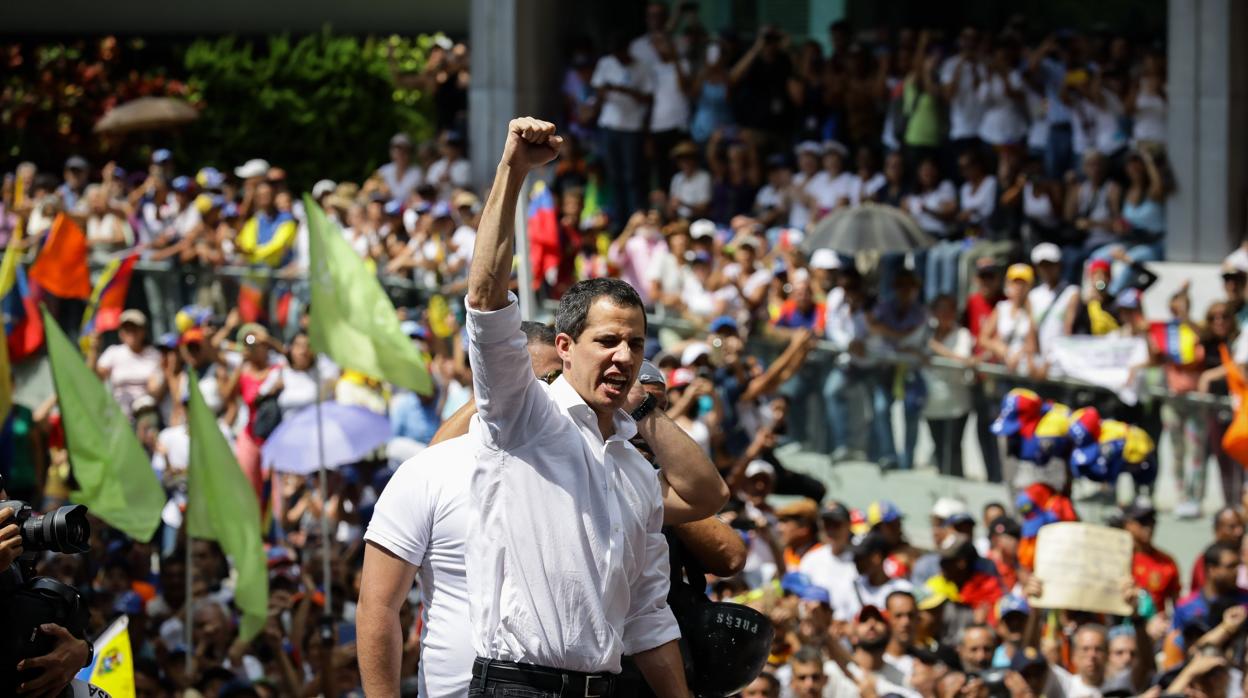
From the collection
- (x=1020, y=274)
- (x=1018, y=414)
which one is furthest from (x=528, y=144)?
(x=1020, y=274)

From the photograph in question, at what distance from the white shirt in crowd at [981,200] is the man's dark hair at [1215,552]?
6.37m

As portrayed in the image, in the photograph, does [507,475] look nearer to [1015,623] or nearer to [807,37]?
[1015,623]

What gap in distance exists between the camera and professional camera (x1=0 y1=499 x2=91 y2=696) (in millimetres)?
4469

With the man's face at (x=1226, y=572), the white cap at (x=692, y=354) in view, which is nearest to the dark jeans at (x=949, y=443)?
the white cap at (x=692, y=354)

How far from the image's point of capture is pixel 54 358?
10312 millimetres

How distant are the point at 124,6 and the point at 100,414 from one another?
18995 mm

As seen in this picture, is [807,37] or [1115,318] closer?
[1115,318]

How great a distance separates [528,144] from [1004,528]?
736cm

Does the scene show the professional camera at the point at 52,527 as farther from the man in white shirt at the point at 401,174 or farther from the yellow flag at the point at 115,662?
the man in white shirt at the point at 401,174

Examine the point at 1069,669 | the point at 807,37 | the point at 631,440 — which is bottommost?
the point at 1069,669

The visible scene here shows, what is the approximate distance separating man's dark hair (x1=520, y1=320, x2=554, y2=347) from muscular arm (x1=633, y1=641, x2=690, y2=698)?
2.84 feet

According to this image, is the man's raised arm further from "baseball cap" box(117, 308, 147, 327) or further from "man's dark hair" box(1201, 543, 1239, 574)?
"baseball cap" box(117, 308, 147, 327)

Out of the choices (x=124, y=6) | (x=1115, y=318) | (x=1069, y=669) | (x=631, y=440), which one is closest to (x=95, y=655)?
(x=631, y=440)

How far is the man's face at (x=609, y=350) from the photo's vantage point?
15.0 feet
